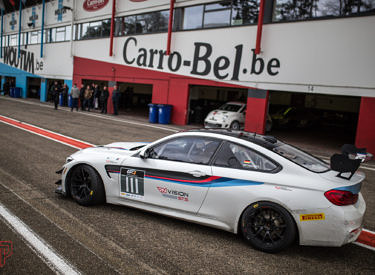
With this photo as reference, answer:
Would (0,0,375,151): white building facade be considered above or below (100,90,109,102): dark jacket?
above

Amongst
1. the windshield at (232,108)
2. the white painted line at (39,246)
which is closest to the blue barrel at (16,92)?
the windshield at (232,108)

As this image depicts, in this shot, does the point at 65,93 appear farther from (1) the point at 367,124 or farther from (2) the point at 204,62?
(1) the point at 367,124

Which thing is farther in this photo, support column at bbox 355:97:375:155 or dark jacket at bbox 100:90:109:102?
dark jacket at bbox 100:90:109:102

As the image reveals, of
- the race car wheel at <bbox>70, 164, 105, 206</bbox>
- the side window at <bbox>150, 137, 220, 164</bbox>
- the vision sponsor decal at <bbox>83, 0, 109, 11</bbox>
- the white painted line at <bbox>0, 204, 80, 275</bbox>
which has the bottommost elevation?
the white painted line at <bbox>0, 204, 80, 275</bbox>

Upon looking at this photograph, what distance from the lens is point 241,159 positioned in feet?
13.4

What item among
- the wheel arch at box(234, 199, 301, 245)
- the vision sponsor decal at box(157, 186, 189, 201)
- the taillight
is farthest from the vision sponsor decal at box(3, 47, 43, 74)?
the taillight

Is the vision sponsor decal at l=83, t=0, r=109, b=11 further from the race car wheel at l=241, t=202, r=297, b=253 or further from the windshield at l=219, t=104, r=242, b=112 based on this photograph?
the race car wheel at l=241, t=202, r=297, b=253

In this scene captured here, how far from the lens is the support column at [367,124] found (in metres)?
12.3

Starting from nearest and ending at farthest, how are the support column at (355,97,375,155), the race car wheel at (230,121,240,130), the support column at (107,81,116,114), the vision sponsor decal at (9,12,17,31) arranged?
the support column at (355,97,375,155), the race car wheel at (230,121,240,130), the support column at (107,81,116,114), the vision sponsor decal at (9,12,17,31)

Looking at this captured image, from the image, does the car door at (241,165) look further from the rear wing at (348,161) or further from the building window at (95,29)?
the building window at (95,29)

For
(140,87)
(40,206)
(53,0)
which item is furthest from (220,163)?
(140,87)

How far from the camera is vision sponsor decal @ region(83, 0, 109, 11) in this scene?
24.2 meters

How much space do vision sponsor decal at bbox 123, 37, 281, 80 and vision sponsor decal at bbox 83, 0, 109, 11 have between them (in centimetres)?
473

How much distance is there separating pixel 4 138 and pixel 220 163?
843cm
